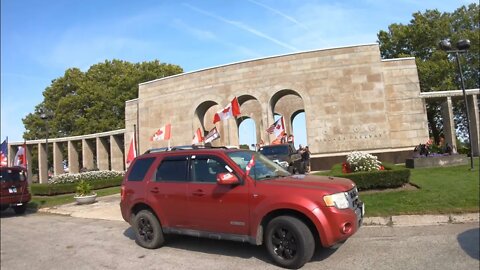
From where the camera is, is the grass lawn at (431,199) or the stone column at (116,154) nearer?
the grass lawn at (431,199)

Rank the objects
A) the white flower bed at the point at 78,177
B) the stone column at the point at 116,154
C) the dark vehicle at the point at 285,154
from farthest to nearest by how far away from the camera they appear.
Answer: the stone column at the point at 116,154 < the white flower bed at the point at 78,177 < the dark vehicle at the point at 285,154

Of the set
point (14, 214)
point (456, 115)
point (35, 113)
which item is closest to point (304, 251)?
point (14, 214)

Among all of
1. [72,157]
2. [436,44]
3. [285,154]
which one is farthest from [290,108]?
[72,157]

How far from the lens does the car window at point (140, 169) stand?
327 inches

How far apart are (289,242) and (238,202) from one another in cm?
108

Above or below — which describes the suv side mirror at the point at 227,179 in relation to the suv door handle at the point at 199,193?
above

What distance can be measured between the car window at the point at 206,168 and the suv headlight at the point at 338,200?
1.91 meters

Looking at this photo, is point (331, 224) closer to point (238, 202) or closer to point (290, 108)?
point (238, 202)

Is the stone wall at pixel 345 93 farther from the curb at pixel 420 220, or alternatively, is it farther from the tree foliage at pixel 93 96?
the tree foliage at pixel 93 96

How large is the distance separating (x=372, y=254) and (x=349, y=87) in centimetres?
1983

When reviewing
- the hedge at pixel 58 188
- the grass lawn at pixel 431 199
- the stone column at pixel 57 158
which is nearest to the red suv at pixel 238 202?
the grass lawn at pixel 431 199

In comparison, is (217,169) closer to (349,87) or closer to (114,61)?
(349,87)

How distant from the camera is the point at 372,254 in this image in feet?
20.8

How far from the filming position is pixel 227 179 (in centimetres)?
648
